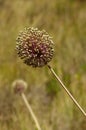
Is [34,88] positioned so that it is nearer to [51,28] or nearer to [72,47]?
[72,47]

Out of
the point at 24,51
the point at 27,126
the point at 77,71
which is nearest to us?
the point at 24,51

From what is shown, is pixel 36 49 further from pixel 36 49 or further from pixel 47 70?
pixel 47 70

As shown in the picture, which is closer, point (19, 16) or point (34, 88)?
point (34, 88)

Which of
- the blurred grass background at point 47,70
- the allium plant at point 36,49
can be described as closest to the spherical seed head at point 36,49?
the allium plant at point 36,49

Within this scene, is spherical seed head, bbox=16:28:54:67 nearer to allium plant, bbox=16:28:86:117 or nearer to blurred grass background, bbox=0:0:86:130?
allium plant, bbox=16:28:86:117

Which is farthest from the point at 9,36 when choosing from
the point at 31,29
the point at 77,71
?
the point at 31,29

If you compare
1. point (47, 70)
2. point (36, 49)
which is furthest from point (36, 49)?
point (47, 70)

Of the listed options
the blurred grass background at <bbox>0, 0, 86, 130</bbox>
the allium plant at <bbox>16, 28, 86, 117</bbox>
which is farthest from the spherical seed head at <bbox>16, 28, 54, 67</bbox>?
the blurred grass background at <bbox>0, 0, 86, 130</bbox>
